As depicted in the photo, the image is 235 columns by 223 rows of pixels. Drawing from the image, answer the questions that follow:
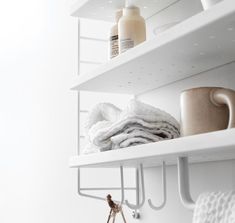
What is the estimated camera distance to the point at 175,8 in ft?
3.94

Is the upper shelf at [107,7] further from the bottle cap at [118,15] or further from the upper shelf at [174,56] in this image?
the upper shelf at [174,56]

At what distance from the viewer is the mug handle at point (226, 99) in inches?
32.3

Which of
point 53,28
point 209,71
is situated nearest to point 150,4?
point 209,71

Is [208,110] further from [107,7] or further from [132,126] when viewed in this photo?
[107,7]

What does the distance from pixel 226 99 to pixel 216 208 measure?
0.60 ft

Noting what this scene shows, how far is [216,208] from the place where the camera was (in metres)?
0.81

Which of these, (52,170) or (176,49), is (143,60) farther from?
(52,170)

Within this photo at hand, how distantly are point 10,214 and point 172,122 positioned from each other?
53.6 inches

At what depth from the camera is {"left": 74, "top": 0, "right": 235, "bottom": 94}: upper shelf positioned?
77cm

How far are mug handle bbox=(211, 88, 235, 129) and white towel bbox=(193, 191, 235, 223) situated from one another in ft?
0.39

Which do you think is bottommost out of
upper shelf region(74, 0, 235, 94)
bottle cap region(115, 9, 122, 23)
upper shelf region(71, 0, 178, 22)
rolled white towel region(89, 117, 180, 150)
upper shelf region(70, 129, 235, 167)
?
upper shelf region(70, 129, 235, 167)

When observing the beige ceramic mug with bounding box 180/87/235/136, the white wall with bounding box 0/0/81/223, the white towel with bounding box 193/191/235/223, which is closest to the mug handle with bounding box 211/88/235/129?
the beige ceramic mug with bounding box 180/87/235/136

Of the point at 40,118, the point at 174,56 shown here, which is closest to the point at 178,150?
the point at 174,56

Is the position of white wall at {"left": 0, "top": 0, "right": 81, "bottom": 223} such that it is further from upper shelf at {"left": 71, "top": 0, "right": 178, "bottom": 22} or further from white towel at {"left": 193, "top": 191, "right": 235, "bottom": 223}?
white towel at {"left": 193, "top": 191, "right": 235, "bottom": 223}
